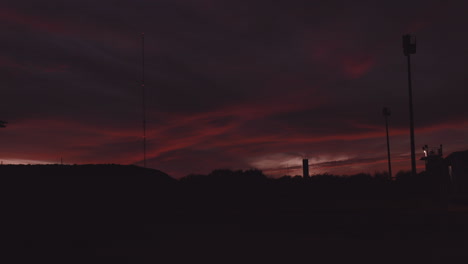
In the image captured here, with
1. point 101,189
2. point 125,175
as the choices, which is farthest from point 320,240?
point 125,175

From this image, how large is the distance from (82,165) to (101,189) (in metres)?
5.21

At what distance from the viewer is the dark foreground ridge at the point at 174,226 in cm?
1063

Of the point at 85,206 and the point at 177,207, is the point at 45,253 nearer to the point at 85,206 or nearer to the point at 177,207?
the point at 85,206

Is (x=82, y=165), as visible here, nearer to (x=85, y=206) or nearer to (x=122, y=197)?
(x=122, y=197)

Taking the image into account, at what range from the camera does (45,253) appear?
11.4 meters

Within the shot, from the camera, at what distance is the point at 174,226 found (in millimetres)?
16516

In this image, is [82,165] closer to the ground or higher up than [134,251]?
higher up

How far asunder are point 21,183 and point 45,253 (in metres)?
13.5

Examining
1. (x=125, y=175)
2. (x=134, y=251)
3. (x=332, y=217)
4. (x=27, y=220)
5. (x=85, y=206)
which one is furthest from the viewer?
(x=125, y=175)

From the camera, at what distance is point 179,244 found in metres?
12.2

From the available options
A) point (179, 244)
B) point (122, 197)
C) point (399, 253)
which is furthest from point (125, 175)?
point (399, 253)

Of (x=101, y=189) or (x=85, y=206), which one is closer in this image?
(x=85, y=206)

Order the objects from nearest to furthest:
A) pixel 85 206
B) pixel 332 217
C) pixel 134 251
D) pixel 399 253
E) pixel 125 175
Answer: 1. pixel 399 253
2. pixel 134 251
3. pixel 332 217
4. pixel 85 206
5. pixel 125 175

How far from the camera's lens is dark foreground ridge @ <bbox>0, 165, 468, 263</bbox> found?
10633mm
